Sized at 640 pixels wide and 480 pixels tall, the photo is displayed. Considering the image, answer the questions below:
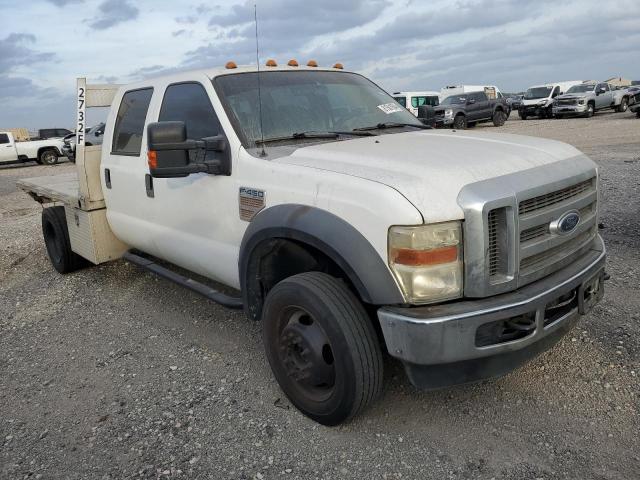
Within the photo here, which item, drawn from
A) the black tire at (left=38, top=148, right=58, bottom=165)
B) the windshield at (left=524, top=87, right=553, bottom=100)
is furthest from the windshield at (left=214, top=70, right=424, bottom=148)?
the windshield at (left=524, top=87, right=553, bottom=100)

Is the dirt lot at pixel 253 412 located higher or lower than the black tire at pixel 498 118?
lower

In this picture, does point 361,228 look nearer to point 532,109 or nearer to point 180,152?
point 180,152

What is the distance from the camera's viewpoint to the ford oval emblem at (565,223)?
2689mm

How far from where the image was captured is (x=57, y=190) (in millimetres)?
5523

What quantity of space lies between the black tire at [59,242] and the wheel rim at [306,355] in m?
3.54

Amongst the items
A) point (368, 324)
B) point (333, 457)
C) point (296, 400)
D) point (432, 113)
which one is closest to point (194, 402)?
point (296, 400)

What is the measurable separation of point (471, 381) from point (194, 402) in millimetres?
1617

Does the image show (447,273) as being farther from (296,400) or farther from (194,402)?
(194,402)

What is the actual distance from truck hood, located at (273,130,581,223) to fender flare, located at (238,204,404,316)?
0.75 feet

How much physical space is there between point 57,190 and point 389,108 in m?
3.44

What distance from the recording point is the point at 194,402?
129 inches

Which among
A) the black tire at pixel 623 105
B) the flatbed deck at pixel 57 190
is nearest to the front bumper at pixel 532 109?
the black tire at pixel 623 105

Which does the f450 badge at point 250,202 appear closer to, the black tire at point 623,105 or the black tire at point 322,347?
the black tire at point 322,347

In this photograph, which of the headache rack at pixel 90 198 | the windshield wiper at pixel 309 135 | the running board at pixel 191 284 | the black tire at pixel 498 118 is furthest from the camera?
the black tire at pixel 498 118
